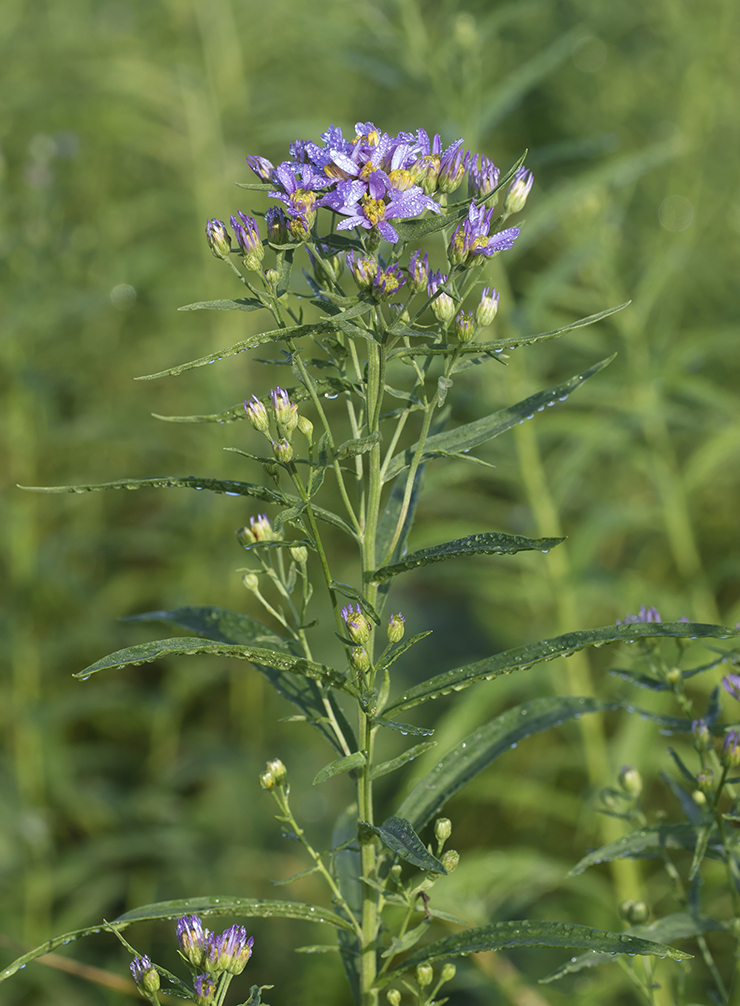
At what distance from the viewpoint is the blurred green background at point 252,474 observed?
2.08m

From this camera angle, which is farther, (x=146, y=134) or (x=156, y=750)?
(x=146, y=134)

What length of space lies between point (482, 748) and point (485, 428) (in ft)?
1.29

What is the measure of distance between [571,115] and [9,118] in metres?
2.39

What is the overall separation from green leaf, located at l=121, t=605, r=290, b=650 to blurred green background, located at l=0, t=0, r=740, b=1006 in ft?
1.98

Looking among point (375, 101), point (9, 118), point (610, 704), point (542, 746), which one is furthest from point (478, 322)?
point (375, 101)

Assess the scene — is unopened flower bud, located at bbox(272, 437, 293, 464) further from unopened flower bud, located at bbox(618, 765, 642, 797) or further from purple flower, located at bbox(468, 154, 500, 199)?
unopened flower bud, located at bbox(618, 765, 642, 797)

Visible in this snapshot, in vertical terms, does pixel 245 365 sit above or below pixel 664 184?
below

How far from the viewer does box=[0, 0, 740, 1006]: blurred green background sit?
6.81 feet

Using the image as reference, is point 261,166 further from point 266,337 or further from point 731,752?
point 731,752

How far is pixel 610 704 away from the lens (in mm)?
1050

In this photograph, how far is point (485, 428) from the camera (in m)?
0.99

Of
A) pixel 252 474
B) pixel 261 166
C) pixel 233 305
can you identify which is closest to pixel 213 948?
pixel 233 305

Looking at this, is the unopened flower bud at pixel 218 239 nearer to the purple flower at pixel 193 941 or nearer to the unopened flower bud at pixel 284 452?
the unopened flower bud at pixel 284 452

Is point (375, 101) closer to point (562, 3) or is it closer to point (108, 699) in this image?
point (562, 3)
